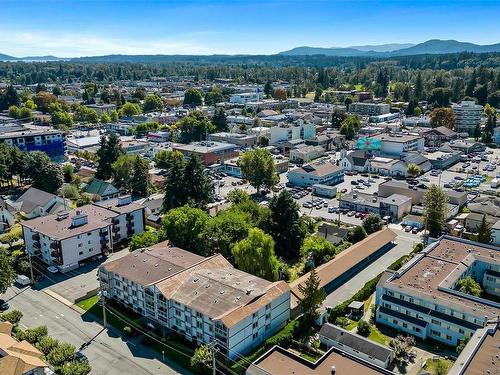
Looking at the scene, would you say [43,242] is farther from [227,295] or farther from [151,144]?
[151,144]

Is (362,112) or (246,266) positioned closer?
(246,266)

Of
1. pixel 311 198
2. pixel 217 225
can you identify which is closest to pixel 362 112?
pixel 311 198

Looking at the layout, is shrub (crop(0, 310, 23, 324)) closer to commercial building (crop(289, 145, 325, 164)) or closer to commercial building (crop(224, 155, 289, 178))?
commercial building (crop(224, 155, 289, 178))

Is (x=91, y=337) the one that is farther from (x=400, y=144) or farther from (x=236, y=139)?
(x=400, y=144)

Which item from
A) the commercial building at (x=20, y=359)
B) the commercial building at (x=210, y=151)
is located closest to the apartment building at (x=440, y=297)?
the commercial building at (x=20, y=359)

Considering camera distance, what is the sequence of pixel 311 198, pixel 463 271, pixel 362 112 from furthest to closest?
pixel 362 112
pixel 311 198
pixel 463 271

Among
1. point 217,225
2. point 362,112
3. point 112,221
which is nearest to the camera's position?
point 217,225
